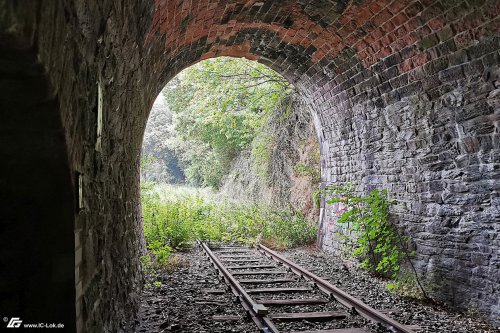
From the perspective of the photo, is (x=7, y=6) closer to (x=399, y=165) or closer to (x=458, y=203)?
(x=458, y=203)

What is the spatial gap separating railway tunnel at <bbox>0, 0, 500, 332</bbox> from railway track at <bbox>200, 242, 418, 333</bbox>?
145cm

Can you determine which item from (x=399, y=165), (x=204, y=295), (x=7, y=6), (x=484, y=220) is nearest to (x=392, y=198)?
(x=399, y=165)

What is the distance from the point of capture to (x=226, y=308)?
5.78 metres

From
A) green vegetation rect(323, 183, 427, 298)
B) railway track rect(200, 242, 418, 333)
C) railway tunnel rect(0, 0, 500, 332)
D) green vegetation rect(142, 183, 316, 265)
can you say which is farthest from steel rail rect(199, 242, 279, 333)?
green vegetation rect(142, 183, 316, 265)

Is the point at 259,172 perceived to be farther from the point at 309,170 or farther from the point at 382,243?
the point at 382,243

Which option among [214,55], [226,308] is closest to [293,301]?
[226,308]

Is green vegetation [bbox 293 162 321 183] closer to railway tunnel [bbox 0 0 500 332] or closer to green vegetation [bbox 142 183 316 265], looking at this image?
green vegetation [bbox 142 183 316 265]

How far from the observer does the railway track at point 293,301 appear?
5.04 meters

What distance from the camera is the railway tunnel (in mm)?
2033

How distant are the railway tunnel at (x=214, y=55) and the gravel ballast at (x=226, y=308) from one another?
0.39 m

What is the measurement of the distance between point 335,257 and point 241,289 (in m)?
3.53

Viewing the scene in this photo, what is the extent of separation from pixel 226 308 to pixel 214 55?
551cm

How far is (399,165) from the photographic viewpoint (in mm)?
7227

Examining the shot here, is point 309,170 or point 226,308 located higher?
point 309,170
